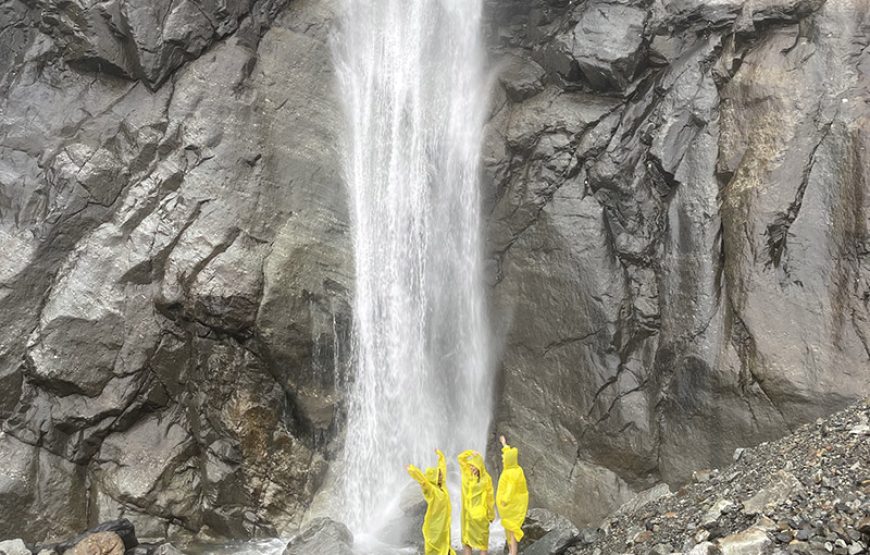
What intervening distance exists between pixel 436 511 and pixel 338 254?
270 inches

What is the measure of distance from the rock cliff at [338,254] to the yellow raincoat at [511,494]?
12.2ft

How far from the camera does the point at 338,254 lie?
1484cm

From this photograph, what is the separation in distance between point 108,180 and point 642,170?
1100 centimetres

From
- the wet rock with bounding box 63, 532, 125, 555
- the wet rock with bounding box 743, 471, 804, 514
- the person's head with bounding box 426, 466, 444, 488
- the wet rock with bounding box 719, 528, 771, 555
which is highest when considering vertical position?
the person's head with bounding box 426, 466, 444, 488

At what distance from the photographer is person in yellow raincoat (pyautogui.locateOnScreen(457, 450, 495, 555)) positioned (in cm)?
957

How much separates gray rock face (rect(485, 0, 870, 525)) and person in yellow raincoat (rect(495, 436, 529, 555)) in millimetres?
3741

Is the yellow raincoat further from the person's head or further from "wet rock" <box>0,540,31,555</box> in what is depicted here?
"wet rock" <box>0,540,31,555</box>

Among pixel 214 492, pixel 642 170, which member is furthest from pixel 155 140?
pixel 642 170

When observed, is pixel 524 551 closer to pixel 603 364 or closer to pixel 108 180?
pixel 603 364

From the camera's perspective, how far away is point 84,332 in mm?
13164

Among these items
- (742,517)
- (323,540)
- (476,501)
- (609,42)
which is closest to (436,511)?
(476,501)

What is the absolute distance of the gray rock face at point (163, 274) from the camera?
12.9m

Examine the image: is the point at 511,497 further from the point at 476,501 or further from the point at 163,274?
the point at 163,274

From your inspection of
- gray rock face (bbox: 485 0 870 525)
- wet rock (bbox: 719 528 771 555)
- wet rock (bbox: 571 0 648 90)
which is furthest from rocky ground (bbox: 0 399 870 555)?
wet rock (bbox: 571 0 648 90)
